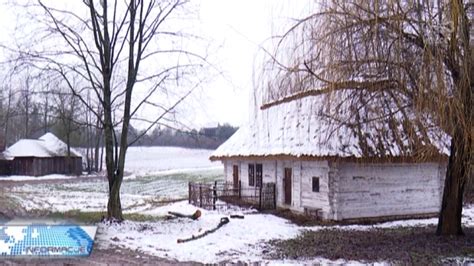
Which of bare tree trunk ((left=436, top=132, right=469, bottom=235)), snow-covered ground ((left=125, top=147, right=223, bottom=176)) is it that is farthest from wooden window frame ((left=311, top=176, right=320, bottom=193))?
snow-covered ground ((left=125, top=147, right=223, bottom=176))

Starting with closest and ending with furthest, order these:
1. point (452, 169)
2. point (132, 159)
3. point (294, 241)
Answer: point (452, 169) < point (294, 241) < point (132, 159)

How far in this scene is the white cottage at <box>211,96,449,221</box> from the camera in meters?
17.7

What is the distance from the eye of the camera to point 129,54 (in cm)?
1697

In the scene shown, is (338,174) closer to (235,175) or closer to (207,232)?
(207,232)

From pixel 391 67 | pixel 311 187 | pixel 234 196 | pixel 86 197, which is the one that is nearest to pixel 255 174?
pixel 234 196

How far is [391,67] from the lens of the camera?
10.3 metres

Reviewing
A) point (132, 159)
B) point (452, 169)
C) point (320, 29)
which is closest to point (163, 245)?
point (320, 29)

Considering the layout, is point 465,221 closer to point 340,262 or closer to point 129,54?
point 340,262

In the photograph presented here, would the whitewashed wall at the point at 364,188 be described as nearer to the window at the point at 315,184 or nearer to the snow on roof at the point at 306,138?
the window at the point at 315,184

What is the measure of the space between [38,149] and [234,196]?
43.3 metres

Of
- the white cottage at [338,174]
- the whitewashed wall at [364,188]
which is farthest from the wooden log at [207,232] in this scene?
the whitewashed wall at [364,188]

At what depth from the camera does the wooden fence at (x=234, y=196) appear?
71.0ft

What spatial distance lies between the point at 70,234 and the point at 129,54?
8.74 meters

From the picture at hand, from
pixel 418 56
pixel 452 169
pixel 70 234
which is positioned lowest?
pixel 70 234
